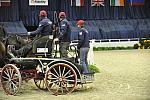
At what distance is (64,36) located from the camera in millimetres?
13336

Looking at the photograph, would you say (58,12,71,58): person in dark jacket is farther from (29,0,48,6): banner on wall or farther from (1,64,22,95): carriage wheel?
(29,0,48,6): banner on wall

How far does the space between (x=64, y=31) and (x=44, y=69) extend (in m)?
1.44

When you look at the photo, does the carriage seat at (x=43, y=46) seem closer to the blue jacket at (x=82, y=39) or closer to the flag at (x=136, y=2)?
the blue jacket at (x=82, y=39)

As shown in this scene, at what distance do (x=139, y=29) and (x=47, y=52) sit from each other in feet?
92.3

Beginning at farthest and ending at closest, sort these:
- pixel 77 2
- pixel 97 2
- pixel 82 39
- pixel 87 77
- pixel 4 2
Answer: pixel 97 2 < pixel 77 2 < pixel 4 2 < pixel 82 39 < pixel 87 77

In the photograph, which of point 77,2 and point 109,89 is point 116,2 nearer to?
point 77,2

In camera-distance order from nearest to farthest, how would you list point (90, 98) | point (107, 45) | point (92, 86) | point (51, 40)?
point (90, 98) → point (51, 40) → point (92, 86) → point (107, 45)

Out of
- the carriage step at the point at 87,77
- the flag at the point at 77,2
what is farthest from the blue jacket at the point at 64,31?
the flag at the point at 77,2

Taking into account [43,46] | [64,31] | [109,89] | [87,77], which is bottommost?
[109,89]

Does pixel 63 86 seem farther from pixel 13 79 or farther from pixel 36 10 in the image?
pixel 36 10

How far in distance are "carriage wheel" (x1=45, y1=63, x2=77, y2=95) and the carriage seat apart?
62 cm

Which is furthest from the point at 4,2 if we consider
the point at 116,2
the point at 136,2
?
the point at 136,2

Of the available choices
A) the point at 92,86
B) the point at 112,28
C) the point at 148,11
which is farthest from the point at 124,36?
the point at 92,86

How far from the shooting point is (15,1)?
37656 millimetres
